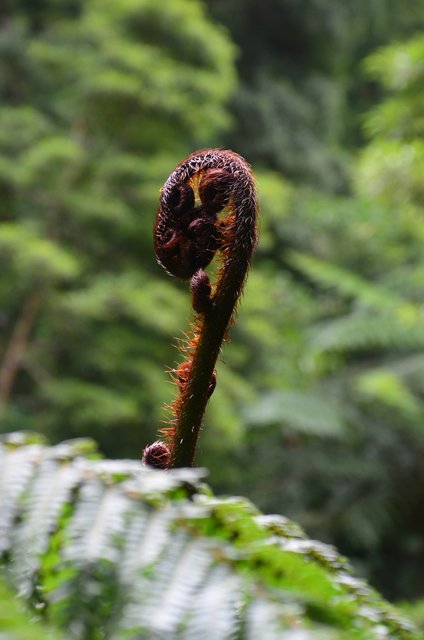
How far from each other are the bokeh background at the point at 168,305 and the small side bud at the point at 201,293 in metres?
3.80

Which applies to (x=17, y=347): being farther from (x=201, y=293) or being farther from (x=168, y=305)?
(x=201, y=293)

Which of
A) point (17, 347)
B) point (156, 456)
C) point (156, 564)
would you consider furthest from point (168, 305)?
point (156, 564)

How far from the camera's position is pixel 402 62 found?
3662 mm

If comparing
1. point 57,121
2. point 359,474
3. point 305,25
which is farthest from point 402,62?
point 305,25

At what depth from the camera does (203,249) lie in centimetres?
70

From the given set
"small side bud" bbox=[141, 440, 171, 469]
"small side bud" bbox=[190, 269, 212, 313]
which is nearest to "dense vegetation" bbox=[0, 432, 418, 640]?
"small side bud" bbox=[141, 440, 171, 469]

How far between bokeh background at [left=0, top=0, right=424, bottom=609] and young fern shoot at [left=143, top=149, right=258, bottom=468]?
3766 millimetres

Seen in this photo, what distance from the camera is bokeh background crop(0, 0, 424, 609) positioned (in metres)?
5.30

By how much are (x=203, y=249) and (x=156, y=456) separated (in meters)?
0.21

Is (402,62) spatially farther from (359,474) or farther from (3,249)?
(359,474)

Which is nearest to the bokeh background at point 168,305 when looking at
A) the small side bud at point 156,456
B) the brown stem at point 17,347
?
the brown stem at point 17,347

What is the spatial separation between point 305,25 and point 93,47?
357 centimetres

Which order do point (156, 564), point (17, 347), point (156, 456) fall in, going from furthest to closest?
point (17, 347) < point (156, 456) < point (156, 564)

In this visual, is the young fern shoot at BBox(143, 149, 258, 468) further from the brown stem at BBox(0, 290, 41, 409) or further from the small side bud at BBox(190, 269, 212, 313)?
the brown stem at BBox(0, 290, 41, 409)
